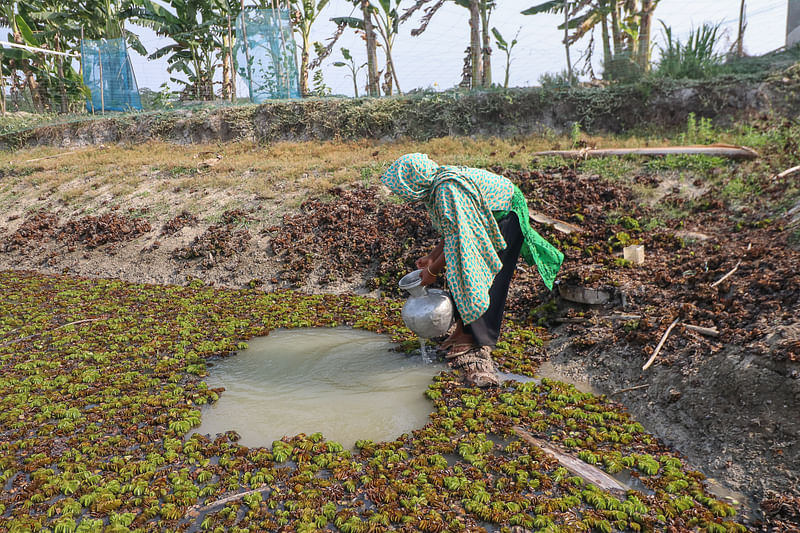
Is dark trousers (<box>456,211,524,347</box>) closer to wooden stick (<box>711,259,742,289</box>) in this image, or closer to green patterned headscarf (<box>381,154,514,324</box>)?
green patterned headscarf (<box>381,154,514,324</box>)

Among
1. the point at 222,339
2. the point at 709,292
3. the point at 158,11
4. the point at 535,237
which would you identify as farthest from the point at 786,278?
the point at 158,11

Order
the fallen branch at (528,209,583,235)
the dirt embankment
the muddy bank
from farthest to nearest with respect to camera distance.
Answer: the muddy bank, the fallen branch at (528,209,583,235), the dirt embankment

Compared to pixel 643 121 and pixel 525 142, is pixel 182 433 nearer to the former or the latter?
pixel 525 142

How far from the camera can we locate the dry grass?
31.9 ft

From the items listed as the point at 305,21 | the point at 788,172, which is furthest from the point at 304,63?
the point at 788,172

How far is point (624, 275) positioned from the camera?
551 cm

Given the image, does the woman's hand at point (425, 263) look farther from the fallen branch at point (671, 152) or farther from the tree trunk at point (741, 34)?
the tree trunk at point (741, 34)

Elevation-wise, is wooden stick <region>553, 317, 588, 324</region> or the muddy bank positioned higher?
the muddy bank

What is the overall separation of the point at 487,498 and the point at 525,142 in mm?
9564

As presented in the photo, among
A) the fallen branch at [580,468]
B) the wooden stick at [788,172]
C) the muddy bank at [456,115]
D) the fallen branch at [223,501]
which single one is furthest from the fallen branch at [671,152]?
the fallen branch at [223,501]

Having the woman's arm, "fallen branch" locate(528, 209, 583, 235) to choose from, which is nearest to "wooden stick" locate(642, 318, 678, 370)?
the woman's arm

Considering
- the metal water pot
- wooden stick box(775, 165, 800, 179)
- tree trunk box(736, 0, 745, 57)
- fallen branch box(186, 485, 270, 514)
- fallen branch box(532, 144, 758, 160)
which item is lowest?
fallen branch box(186, 485, 270, 514)

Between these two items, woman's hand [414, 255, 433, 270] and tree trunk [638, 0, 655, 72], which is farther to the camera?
A: tree trunk [638, 0, 655, 72]

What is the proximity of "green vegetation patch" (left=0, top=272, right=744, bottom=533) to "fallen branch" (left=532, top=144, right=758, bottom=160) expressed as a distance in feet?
16.7
